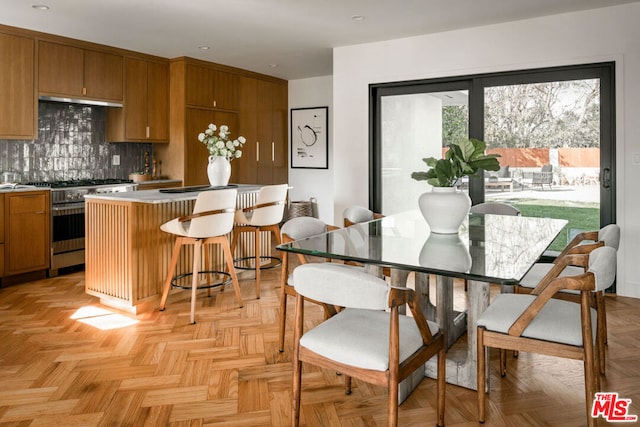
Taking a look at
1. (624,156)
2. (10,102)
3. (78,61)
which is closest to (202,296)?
(10,102)

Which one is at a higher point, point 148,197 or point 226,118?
point 226,118

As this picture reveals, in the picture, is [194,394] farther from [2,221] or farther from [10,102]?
[10,102]

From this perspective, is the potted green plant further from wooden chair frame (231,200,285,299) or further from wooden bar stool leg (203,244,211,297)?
wooden bar stool leg (203,244,211,297)

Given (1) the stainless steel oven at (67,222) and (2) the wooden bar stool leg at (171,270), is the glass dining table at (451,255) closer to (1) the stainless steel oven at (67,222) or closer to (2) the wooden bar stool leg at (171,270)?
(2) the wooden bar stool leg at (171,270)

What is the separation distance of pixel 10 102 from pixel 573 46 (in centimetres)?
535

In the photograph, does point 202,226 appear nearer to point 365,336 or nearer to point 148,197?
point 148,197

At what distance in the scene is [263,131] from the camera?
24.6 ft

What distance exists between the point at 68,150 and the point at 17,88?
101 cm

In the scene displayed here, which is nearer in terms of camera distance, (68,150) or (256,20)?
(256,20)

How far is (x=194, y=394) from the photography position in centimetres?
244

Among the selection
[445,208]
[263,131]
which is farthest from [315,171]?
[445,208]

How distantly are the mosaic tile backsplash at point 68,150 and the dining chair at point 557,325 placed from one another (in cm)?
515

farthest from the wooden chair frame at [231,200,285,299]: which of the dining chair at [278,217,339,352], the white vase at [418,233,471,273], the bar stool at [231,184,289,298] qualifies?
the white vase at [418,233,471,273]

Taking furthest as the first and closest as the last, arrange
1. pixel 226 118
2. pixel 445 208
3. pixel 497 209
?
pixel 226 118 < pixel 497 209 < pixel 445 208
